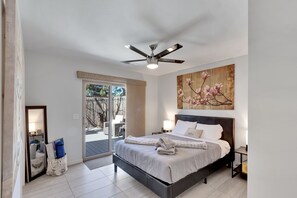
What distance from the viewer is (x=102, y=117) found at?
4.33m

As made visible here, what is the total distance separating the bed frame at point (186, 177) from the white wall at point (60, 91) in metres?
1.30

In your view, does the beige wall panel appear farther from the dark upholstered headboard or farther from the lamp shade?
the dark upholstered headboard

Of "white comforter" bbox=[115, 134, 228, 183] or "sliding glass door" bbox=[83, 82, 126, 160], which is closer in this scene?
"white comforter" bbox=[115, 134, 228, 183]

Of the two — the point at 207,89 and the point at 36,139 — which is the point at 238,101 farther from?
the point at 36,139

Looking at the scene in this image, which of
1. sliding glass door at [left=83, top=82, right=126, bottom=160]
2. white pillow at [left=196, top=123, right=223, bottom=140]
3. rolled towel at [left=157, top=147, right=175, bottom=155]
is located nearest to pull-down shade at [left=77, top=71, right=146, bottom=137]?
sliding glass door at [left=83, top=82, right=126, bottom=160]

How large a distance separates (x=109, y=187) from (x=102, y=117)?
209 centimetres

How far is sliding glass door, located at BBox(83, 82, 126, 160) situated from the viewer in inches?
159

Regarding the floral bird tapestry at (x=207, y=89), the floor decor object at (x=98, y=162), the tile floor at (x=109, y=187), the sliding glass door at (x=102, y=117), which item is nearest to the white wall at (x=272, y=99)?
the tile floor at (x=109, y=187)

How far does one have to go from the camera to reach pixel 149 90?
5242 millimetres

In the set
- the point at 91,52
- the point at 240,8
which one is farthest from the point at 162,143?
the point at 91,52

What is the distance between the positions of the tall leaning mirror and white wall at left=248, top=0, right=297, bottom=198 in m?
3.56

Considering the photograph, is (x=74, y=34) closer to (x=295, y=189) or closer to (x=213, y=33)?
(x=213, y=33)

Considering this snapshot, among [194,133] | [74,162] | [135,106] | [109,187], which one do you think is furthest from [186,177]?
[135,106]

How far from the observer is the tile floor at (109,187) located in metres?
2.41
